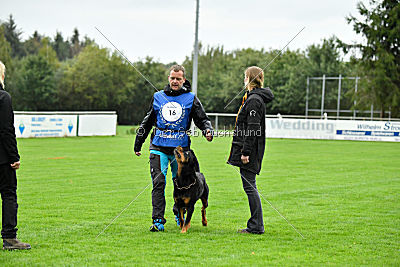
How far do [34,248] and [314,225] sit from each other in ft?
12.5

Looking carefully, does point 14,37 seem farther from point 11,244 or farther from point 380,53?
point 11,244

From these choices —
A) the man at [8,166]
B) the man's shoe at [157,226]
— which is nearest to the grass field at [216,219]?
the man's shoe at [157,226]

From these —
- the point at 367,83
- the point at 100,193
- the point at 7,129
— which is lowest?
the point at 100,193

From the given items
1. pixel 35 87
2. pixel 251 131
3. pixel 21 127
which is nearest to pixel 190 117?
pixel 251 131

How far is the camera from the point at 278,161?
17.4 meters

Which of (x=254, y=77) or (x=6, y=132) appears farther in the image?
(x=254, y=77)

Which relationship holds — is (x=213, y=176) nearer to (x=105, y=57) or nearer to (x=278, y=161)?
(x=278, y=161)

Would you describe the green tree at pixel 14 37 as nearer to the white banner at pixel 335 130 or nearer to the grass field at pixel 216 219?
the white banner at pixel 335 130

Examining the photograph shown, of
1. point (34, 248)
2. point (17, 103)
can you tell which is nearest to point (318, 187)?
point (34, 248)

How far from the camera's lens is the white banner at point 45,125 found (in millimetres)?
25312

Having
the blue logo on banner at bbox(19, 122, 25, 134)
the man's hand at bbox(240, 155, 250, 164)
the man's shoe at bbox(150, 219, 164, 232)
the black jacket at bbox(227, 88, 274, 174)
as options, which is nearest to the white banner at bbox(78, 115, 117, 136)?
the blue logo on banner at bbox(19, 122, 25, 134)

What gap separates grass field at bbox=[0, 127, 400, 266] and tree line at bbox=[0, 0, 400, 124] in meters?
27.1

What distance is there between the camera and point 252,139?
6.61m

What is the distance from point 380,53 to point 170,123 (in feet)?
122
